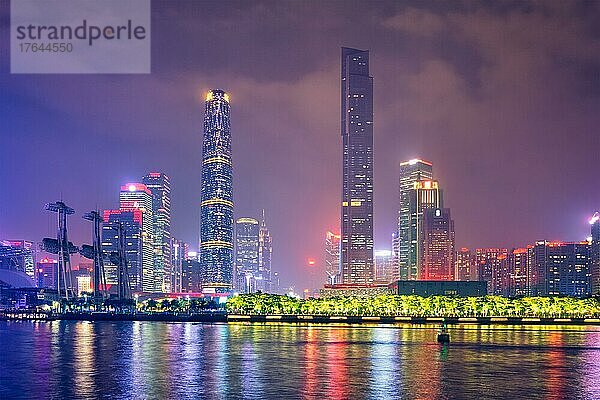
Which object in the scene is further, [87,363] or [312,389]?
[87,363]

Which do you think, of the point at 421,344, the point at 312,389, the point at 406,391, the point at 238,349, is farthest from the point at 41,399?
the point at 421,344

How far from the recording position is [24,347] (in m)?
113

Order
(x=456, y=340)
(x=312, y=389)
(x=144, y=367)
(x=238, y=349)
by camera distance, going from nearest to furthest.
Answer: (x=312, y=389), (x=144, y=367), (x=238, y=349), (x=456, y=340)

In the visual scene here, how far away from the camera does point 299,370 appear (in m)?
81.2

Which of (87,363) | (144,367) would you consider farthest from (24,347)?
(144,367)

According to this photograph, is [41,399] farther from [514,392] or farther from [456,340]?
[456,340]

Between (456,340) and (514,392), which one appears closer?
(514,392)

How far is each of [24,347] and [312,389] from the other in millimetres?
59330

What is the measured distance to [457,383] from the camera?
237 ft

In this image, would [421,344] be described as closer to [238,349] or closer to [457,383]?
[238,349]

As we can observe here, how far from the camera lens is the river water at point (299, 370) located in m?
66.9

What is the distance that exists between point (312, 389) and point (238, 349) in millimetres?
42055

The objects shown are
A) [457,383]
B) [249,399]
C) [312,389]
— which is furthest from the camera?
[457,383]

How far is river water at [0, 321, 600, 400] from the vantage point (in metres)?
66.9
